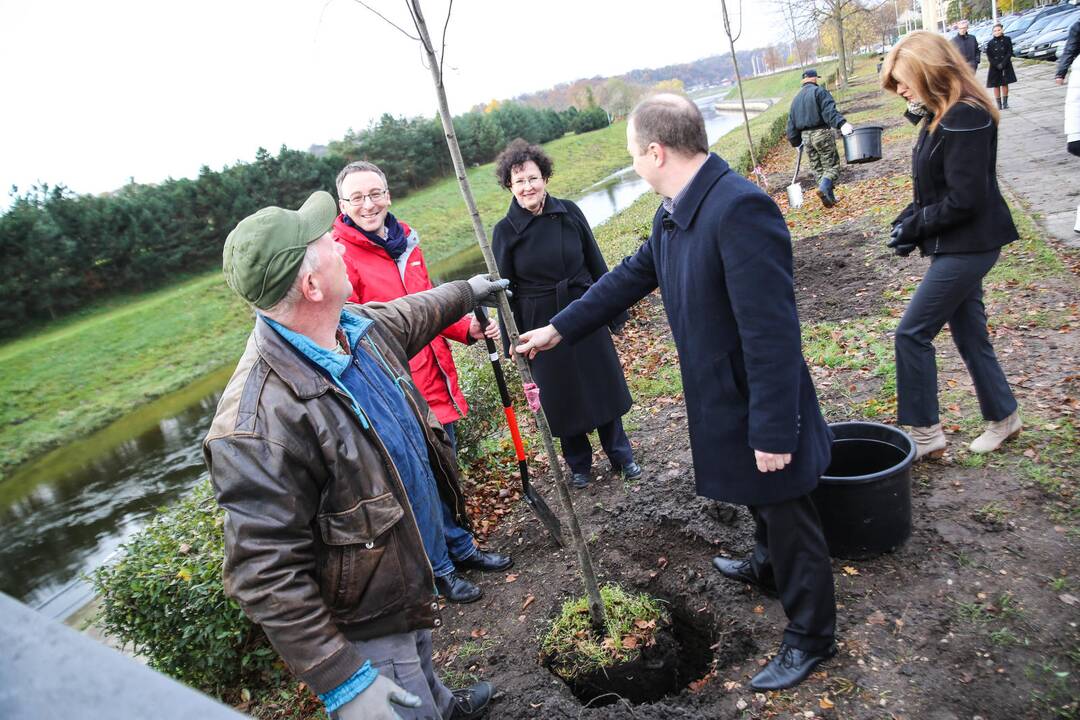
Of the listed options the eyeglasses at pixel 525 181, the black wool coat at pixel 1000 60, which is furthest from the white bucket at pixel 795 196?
the eyeglasses at pixel 525 181

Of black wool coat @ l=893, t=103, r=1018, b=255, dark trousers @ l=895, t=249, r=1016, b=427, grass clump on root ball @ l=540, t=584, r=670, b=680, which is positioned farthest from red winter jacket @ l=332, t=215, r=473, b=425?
black wool coat @ l=893, t=103, r=1018, b=255

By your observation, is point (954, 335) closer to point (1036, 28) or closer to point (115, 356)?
point (115, 356)

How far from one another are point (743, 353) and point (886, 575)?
1.58 m

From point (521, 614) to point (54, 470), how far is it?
1437 cm

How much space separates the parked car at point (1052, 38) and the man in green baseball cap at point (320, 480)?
Answer: 28.0m

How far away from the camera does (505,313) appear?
Answer: 304 cm

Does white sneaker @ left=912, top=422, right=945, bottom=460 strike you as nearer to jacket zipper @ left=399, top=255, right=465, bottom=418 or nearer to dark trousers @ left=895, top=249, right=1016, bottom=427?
dark trousers @ left=895, top=249, right=1016, bottom=427

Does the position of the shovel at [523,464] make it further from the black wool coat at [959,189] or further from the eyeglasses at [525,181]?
the black wool coat at [959,189]

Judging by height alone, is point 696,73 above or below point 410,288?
above

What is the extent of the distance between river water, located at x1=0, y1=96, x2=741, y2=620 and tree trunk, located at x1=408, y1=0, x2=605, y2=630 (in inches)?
164

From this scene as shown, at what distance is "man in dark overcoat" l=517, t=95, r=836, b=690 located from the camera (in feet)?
7.61

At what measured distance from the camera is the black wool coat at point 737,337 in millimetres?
2312

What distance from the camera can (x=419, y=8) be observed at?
8.63 feet

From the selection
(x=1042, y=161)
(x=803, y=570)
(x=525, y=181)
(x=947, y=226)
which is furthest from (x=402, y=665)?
(x=1042, y=161)
